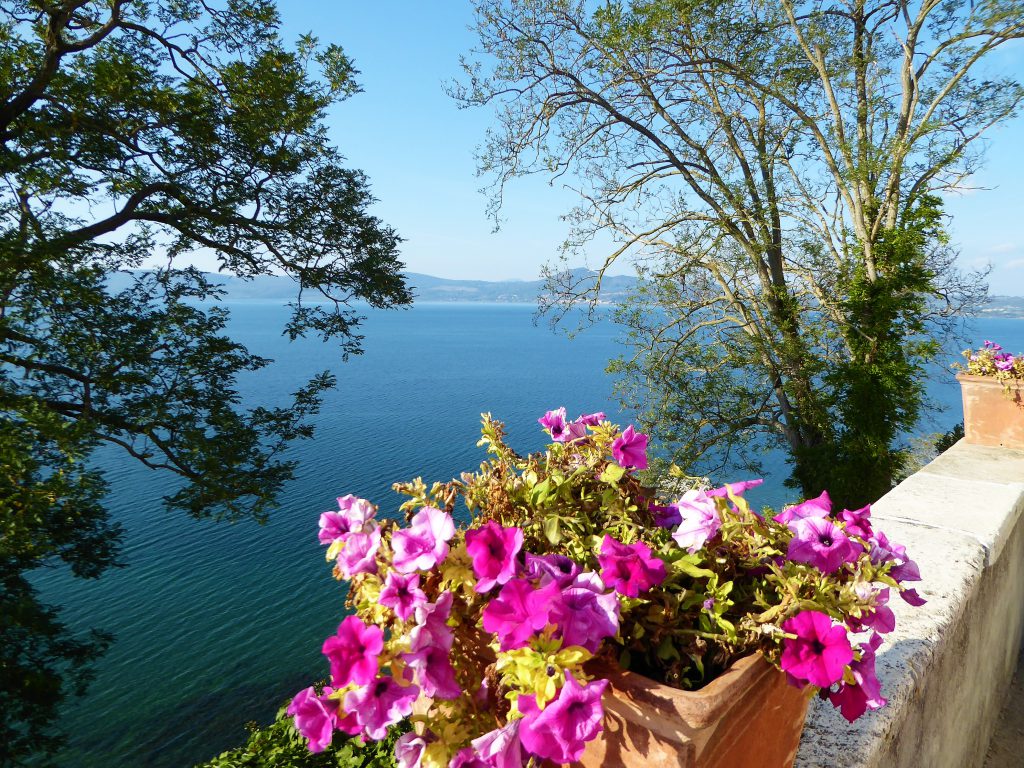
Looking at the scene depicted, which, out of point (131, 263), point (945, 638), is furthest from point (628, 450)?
point (131, 263)

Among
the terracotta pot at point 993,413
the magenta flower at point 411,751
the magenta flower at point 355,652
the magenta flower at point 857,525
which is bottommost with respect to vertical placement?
the terracotta pot at point 993,413

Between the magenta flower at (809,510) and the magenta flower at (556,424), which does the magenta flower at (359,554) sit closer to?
the magenta flower at (556,424)

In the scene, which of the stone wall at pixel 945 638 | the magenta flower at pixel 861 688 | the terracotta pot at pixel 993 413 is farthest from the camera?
the terracotta pot at pixel 993 413

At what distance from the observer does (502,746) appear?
0.66 m

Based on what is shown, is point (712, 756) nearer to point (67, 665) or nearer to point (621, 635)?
point (621, 635)

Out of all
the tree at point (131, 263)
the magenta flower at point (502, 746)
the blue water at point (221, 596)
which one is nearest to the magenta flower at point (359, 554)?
the magenta flower at point (502, 746)

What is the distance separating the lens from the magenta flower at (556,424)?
42.3 inches

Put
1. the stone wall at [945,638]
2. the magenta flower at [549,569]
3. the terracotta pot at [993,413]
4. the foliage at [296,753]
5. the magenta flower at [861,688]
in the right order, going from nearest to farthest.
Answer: the magenta flower at [549,569]
the magenta flower at [861,688]
the stone wall at [945,638]
the foliage at [296,753]
the terracotta pot at [993,413]

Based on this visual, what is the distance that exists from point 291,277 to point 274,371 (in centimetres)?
2977

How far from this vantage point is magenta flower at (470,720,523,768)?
2.17 feet

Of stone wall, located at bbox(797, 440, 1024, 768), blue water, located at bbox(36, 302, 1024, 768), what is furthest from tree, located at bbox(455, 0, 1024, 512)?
stone wall, located at bbox(797, 440, 1024, 768)

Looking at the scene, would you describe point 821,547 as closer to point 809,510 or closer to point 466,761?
point 809,510

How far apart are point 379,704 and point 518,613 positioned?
20 centimetres

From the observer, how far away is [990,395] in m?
3.52
